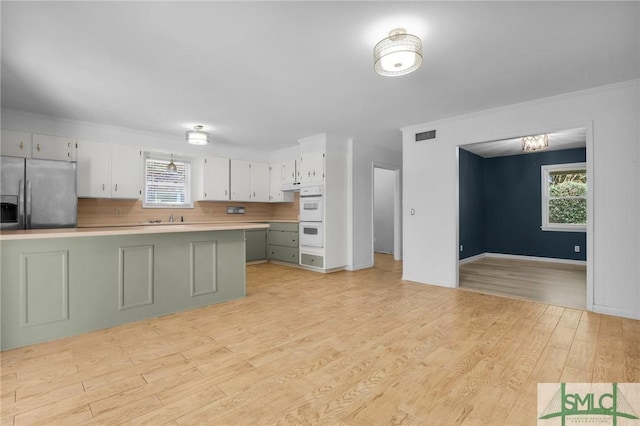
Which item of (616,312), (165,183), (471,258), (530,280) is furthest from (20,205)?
(471,258)

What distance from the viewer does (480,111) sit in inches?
169

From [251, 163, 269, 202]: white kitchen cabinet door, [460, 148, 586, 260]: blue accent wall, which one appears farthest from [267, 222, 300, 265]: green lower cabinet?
[460, 148, 586, 260]: blue accent wall

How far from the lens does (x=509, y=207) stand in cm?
753

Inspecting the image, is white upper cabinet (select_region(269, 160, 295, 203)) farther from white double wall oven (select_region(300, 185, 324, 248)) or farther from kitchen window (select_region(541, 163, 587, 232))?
kitchen window (select_region(541, 163, 587, 232))

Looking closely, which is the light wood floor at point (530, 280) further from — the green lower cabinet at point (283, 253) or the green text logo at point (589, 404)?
the green lower cabinet at point (283, 253)

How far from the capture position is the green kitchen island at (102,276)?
8.55 feet

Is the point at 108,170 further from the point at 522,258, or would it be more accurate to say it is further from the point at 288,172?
the point at 522,258

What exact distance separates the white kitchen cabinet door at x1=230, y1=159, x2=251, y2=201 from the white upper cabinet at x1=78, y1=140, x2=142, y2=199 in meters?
1.78

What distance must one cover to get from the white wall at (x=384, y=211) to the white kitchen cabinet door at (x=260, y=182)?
9.54 feet

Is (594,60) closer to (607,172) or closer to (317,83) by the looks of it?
(607,172)

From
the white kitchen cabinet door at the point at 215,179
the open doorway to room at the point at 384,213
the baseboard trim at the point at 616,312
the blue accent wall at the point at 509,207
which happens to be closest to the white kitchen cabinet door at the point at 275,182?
the white kitchen cabinet door at the point at 215,179

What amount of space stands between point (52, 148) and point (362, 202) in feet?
16.7

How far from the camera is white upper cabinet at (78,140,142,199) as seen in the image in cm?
481

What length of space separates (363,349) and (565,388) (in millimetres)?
1328
